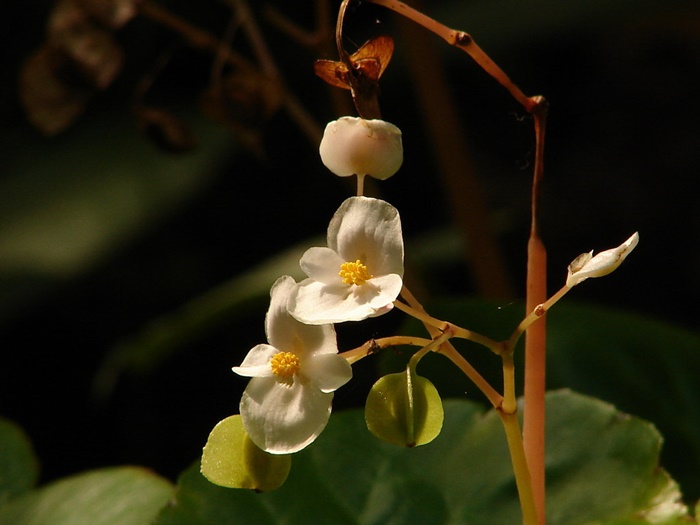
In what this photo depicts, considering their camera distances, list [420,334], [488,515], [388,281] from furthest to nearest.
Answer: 1. [420,334]
2. [488,515]
3. [388,281]

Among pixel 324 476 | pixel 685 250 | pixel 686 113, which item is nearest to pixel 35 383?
pixel 324 476

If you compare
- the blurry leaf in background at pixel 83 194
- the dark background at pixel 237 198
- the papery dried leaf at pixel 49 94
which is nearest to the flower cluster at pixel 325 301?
the papery dried leaf at pixel 49 94

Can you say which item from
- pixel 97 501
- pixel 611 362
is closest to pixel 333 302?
pixel 97 501

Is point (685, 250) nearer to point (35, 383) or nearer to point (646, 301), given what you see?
point (646, 301)

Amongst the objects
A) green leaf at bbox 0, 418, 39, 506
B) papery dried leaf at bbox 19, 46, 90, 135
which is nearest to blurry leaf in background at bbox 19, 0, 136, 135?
papery dried leaf at bbox 19, 46, 90, 135

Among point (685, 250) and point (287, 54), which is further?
point (287, 54)

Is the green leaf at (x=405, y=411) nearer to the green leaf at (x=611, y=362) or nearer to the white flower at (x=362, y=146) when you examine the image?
the white flower at (x=362, y=146)
